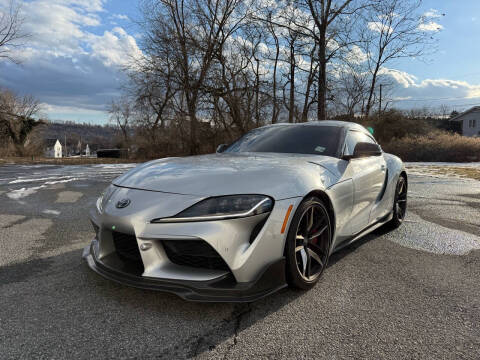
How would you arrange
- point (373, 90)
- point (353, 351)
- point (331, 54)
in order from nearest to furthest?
point (353, 351), point (331, 54), point (373, 90)

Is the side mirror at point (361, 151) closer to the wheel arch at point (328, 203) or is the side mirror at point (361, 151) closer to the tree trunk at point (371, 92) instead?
the wheel arch at point (328, 203)

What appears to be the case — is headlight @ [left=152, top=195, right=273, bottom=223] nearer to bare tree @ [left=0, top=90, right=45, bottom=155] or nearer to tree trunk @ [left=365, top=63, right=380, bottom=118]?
tree trunk @ [left=365, top=63, right=380, bottom=118]

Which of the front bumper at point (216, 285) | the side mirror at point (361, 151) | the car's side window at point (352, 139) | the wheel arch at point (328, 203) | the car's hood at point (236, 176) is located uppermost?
the car's side window at point (352, 139)

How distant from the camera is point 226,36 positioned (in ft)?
64.3

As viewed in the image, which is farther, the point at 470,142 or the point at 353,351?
the point at 470,142

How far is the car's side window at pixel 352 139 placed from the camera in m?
3.50

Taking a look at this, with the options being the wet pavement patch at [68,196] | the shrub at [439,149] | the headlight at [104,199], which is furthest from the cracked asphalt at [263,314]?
the shrub at [439,149]

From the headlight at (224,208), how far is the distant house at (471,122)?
2551 inches

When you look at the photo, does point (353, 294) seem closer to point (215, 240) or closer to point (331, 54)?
point (215, 240)

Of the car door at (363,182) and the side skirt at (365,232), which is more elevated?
the car door at (363,182)

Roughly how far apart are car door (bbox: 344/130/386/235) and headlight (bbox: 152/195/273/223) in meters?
1.33

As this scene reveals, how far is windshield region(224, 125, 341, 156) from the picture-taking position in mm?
3402

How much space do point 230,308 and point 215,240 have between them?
22.7 inches

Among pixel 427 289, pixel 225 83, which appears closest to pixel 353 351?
pixel 427 289
